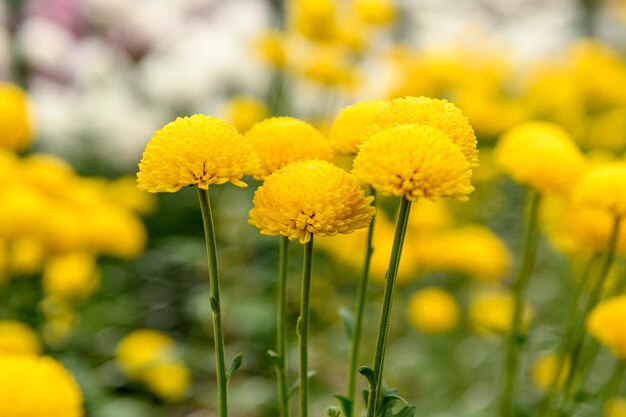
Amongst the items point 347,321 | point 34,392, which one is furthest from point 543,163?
point 34,392

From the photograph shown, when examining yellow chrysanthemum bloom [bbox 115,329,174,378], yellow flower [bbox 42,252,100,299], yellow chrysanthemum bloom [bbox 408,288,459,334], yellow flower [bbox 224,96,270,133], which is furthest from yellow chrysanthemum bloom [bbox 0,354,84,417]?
yellow flower [bbox 224,96,270,133]

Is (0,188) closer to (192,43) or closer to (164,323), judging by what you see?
(164,323)

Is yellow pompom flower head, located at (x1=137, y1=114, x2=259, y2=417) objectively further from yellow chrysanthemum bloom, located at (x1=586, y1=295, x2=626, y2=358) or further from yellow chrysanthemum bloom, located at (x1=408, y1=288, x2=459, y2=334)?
yellow chrysanthemum bloom, located at (x1=408, y1=288, x2=459, y2=334)

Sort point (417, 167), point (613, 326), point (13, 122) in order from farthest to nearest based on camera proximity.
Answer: point (13, 122) < point (613, 326) < point (417, 167)

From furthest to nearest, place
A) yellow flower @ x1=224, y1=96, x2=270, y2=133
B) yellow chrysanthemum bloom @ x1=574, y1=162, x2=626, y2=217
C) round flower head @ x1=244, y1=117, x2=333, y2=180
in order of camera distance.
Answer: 1. yellow flower @ x1=224, y1=96, x2=270, y2=133
2. yellow chrysanthemum bloom @ x1=574, y1=162, x2=626, y2=217
3. round flower head @ x1=244, y1=117, x2=333, y2=180

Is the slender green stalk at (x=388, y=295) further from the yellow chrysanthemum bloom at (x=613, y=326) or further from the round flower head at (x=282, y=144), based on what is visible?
the yellow chrysanthemum bloom at (x=613, y=326)

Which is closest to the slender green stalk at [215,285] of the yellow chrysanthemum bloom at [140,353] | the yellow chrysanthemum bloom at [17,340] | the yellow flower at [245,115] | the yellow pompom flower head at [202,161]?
the yellow pompom flower head at [202,161]

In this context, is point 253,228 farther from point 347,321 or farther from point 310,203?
point 310,203
